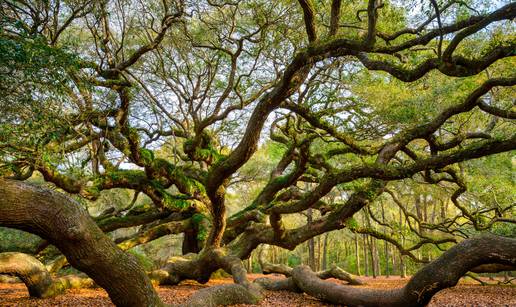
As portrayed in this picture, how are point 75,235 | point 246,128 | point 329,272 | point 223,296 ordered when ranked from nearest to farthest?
point 75,235, point 223,296, point 246,128, point 329,272

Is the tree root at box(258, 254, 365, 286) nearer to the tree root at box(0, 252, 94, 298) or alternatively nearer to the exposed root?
the exposed root

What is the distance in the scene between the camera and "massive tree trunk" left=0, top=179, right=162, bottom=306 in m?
2.78

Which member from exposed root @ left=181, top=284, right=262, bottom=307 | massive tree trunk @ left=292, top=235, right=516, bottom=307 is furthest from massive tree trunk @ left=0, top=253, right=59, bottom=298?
massive tree trunk @ left=292, top=235, right=516, bottom=307

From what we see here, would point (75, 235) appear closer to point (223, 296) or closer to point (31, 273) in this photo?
point (223, 296)

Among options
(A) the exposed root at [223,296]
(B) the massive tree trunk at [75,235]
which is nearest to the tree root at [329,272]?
(A) the exposed root at [223,296]

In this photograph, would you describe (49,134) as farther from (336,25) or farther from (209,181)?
(336,25)

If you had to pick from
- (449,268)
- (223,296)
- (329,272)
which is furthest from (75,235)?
(329,272)

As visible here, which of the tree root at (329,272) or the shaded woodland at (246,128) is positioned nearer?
the shaded woodland at (246,128)

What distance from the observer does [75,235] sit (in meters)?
3.05

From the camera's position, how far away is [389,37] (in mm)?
5023

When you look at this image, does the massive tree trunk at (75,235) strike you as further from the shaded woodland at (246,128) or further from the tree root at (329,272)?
the tree root at (329,272)

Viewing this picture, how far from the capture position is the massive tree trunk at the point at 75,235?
2.78 meters

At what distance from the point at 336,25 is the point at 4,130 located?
4.92 m

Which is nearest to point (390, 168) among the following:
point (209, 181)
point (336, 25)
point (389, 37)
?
point (389, 37)
